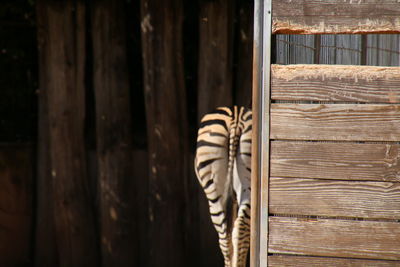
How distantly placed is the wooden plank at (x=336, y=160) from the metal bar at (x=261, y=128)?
61mm

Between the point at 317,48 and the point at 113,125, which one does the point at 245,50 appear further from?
the point at 317,48

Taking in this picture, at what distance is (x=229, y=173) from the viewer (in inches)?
189

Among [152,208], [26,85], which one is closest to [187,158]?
[152,208]

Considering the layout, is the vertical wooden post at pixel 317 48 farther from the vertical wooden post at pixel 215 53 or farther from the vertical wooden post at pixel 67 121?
the vertical wooden post at pixel 67 121

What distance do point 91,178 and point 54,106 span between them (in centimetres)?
69

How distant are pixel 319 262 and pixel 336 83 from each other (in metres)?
0.78

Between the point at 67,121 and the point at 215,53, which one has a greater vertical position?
the point at 215,53

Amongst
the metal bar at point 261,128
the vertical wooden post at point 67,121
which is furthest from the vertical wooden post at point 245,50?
the metal bar at point 261,128

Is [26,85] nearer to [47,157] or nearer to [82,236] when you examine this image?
[47,157]

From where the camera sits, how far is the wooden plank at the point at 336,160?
3.00 m

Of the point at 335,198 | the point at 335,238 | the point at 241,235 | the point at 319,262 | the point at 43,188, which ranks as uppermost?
the point at 335,198

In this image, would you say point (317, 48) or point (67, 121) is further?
point (67, 121)

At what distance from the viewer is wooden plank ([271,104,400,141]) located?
118 inches

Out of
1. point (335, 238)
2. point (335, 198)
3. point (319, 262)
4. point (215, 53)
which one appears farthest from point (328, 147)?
point (215, 53)
